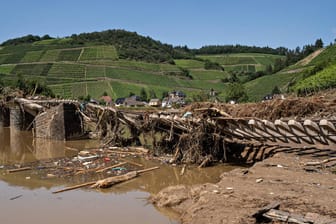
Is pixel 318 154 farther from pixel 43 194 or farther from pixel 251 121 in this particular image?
pixel 43 194

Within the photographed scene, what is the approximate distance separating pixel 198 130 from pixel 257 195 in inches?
→ 229

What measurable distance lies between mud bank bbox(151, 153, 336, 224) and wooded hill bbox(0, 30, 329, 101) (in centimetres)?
3970

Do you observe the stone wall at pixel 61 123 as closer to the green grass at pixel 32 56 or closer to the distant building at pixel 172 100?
the distant building at pixel 172 100

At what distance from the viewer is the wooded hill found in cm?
7675

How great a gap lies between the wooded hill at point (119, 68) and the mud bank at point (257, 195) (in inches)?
1563

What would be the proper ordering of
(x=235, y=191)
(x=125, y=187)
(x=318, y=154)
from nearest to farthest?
(x=235, y=191), (x=125, y=187), (x=318, y=154)


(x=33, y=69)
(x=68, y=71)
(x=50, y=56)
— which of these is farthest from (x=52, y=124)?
(x=50, y=56)

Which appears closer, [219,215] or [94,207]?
[219,215]

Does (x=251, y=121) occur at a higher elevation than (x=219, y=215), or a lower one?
higher

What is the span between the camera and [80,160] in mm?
13867

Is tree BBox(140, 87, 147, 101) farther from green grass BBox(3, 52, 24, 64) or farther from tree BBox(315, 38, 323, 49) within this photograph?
tree BBox(315, 38, 323, 49)

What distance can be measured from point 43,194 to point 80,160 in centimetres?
429

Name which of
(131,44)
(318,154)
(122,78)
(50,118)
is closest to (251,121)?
(318,154)

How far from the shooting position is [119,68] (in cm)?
9019
